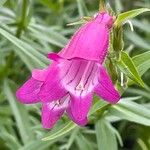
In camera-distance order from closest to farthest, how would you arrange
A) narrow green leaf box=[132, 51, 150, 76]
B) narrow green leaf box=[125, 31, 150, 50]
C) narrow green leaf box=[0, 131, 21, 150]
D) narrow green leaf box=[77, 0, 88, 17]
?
narrow green leaf box=[132, 51, 150, 76] → narrow green leaf box=[0, 131, 21, 150] → narrow green leaf box=[77, 0, 88, 17] → narrow green leaf box=[125, 31, 150, 50]

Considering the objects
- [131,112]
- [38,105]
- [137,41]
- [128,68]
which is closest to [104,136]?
[131,112]

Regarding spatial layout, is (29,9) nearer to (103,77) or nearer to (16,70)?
(16,70)

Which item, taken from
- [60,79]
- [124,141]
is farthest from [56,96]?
[124,141]

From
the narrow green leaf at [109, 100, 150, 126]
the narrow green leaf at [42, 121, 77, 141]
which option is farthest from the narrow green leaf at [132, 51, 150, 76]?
the narrow green leaf at [42, 121, 77, 141]

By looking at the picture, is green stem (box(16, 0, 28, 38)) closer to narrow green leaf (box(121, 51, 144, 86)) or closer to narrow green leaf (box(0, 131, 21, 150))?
narrow green leaf (box(0, 131, 21, 150))

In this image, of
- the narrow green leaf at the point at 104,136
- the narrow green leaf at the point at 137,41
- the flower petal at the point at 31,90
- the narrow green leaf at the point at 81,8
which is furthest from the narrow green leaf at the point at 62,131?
the narrow green leaf at the point at 137,41

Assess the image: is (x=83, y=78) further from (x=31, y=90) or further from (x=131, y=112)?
(x=131, y=112)
